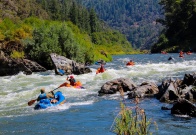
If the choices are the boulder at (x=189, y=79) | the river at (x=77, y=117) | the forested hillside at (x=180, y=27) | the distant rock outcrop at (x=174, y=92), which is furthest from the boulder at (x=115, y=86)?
the forested hillside at (x=180, y=27)

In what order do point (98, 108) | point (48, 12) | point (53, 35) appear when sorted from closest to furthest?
point (98, 108), point (53, 35), point (48, 12)

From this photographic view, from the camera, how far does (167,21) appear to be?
100250 mm

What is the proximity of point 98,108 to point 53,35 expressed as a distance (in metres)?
24.2

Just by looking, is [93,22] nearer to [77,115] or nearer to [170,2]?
[170,2]

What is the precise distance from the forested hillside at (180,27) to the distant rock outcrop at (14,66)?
55.3 metres

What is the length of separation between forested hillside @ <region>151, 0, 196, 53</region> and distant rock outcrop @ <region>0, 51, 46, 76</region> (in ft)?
182

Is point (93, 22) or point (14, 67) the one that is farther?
point (93, 22)

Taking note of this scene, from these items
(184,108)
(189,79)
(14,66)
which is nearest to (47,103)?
(184,108)

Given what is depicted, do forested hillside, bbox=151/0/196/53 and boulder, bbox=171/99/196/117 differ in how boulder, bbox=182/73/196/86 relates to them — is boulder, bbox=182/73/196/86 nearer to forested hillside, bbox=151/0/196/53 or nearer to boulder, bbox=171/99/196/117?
boulder, bbox=171/99/196/117

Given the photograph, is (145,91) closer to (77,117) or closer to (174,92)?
(174,92)

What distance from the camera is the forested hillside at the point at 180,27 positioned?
87144 millimetres

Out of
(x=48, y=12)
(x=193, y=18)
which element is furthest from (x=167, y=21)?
(x=48, y=12)

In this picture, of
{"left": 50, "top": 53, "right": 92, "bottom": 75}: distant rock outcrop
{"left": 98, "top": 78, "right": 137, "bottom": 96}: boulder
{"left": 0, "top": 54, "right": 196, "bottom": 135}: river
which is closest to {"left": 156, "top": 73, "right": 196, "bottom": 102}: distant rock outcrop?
{"left": 0, "top": 54, "right": 196, "bottom": 135}: river

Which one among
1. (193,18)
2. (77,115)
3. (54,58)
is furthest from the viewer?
(193,18)
